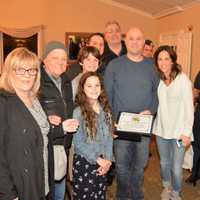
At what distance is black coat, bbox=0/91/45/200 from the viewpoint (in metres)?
1.51

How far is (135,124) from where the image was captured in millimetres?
2557

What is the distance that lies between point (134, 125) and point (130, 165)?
17.8 inches

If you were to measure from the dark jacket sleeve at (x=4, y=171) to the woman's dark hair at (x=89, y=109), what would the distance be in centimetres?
82

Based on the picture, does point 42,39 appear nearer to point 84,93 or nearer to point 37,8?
point 37,8

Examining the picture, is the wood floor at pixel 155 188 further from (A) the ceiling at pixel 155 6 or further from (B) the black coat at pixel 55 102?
(A) the ceiling at pixel 155 6

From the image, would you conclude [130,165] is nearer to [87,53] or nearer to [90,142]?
[90,142]

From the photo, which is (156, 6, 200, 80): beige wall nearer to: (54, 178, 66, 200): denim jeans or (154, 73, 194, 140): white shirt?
(154, 73, 194, 140): white shirt

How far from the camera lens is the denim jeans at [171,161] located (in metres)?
2.77

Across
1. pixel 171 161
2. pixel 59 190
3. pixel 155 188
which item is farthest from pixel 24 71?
pixel 155 188

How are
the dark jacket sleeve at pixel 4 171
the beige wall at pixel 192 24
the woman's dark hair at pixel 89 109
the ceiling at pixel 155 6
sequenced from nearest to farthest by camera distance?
the dark jacket sleeve at pixel 4 171 < the woman's dark hair at pixel 89 109 < the beige wall at pixel 192 24 < the ceiling at pixel 155 6

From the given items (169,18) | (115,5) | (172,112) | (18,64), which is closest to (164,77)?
(172,112)

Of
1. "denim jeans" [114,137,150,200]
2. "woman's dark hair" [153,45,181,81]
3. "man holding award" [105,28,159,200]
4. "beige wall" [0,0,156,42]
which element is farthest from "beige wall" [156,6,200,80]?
"denim jeans" [114,137,150,200]

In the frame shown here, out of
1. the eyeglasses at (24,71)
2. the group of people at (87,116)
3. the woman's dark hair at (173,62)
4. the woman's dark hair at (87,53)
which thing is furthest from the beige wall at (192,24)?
the eyeglasses at (24,71)

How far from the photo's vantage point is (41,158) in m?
1.68
